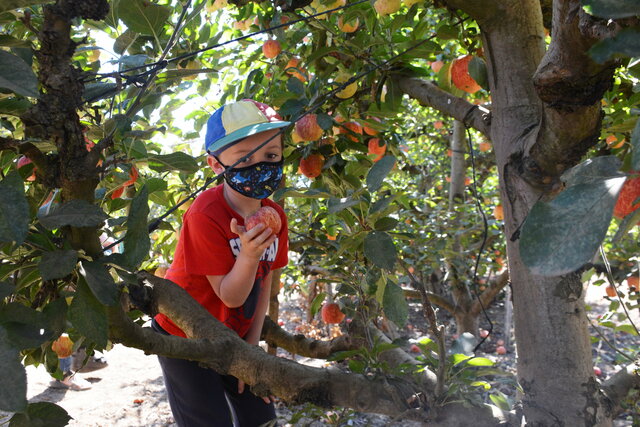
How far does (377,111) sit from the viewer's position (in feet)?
5.18

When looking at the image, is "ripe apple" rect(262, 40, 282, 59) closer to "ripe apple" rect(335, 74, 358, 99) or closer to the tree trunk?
"ripe apple" rect(335, 74, 358, 99)

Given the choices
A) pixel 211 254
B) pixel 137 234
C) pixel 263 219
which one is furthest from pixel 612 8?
pixel 211 254

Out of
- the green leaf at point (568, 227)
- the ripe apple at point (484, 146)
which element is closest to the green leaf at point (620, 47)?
the green leaf at point (568, 227)

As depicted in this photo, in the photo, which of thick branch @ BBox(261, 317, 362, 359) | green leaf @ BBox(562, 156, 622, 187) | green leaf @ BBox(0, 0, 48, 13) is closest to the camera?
green leaf @ BBox(562, 156, 622, 187)

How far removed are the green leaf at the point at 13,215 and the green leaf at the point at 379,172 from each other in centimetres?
53

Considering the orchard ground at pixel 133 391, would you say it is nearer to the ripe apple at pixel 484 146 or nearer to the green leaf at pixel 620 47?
the ripe apple at pixel 484 146

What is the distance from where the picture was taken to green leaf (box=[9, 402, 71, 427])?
23.6 inches

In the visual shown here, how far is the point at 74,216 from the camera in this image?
2.18 feet

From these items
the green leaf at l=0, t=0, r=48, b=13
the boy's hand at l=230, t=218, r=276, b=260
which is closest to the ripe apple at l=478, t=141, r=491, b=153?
the boy's hand at l=230, t=218, r=276, b=260

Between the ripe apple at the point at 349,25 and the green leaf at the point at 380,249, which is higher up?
the ripe apple at the point at 349,25

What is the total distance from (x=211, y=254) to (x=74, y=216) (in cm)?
68

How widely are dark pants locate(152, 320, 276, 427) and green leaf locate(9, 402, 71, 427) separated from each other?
897 mm

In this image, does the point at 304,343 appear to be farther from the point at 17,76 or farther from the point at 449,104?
the point at 17,76

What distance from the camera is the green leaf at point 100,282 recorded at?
0.63m
